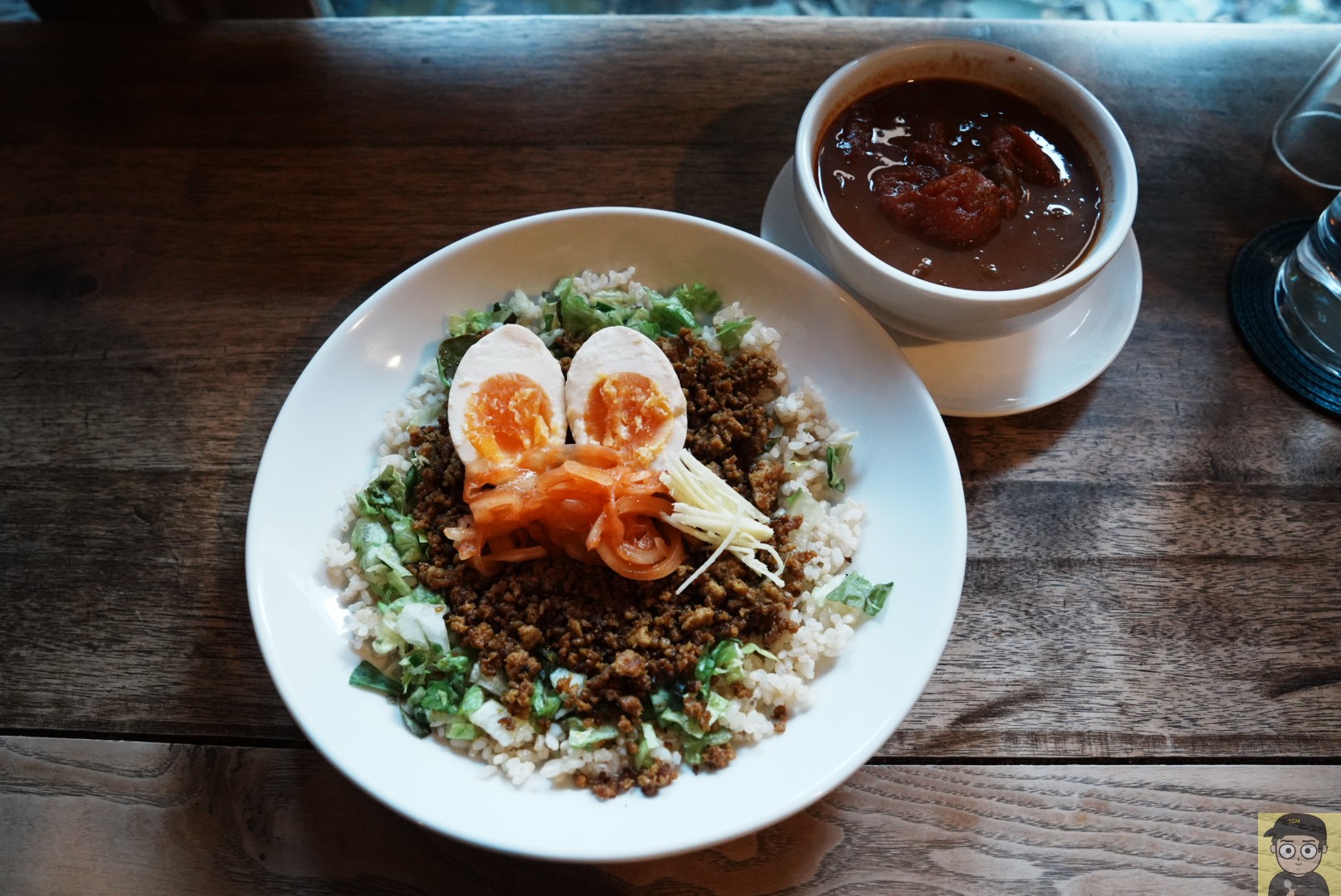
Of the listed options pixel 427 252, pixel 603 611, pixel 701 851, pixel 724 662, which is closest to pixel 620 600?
pixel 603 611

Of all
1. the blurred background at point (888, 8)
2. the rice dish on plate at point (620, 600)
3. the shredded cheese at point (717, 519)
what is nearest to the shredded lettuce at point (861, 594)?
the rice dish on plate at point (620, 600)

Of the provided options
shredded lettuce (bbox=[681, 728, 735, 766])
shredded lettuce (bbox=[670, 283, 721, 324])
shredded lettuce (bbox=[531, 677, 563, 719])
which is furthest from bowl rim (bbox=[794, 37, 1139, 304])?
shredded lettuce (bbox=[531, 677, 563, 719])

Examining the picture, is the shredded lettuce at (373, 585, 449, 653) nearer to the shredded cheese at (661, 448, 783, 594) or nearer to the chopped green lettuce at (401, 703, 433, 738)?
the chopped green lettuce at (401, 703, 433, 738)

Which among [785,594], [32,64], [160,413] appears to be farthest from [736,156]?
[32,64]

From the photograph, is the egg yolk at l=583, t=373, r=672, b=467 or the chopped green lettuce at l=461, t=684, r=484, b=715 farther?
the egg yolk at l=583, t=373, r=672, b=467

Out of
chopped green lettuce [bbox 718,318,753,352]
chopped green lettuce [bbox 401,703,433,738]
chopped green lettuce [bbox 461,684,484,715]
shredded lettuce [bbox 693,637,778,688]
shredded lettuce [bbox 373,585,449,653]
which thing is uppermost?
chopped green lettuce [bbox 718,318,753,352]

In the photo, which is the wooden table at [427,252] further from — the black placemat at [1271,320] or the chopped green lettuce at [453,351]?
the chopped green lettuce at [453,351]
